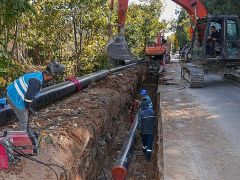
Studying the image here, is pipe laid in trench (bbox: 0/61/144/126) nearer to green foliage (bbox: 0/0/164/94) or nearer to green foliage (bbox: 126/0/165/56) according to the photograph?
green foliage (bbox: 0/0/164/94)

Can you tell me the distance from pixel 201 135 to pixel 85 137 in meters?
3.02

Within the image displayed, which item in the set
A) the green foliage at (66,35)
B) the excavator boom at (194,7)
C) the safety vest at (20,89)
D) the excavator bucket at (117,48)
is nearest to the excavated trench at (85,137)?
the safety vest at (20,89)

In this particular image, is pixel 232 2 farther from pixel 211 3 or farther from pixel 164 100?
pixel 164 100

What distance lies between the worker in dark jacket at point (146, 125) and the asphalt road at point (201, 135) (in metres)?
0.45

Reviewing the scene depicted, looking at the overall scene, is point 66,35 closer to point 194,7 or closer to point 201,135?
point 194,7

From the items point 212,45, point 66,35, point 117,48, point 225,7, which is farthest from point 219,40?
point 66,35

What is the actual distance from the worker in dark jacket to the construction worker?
Result: 5229 millimetres

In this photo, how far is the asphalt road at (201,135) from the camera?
7.44 metres

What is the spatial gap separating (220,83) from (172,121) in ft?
28.6

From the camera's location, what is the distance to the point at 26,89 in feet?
20.1

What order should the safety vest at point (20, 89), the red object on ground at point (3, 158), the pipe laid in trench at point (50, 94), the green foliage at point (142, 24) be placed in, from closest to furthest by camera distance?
the red object on ground at point (3, 158), the safety vest at point (20, 89), the pipe laid in trench at point (50, 94), the green foliage at point (142, 24)

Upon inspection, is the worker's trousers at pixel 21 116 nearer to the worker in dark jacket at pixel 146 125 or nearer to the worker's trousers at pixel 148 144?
the worker in dark jacket at pixel 146 125

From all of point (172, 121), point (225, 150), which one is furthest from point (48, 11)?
point (225, 150)

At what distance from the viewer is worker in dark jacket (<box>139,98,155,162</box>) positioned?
11406 millimetres
